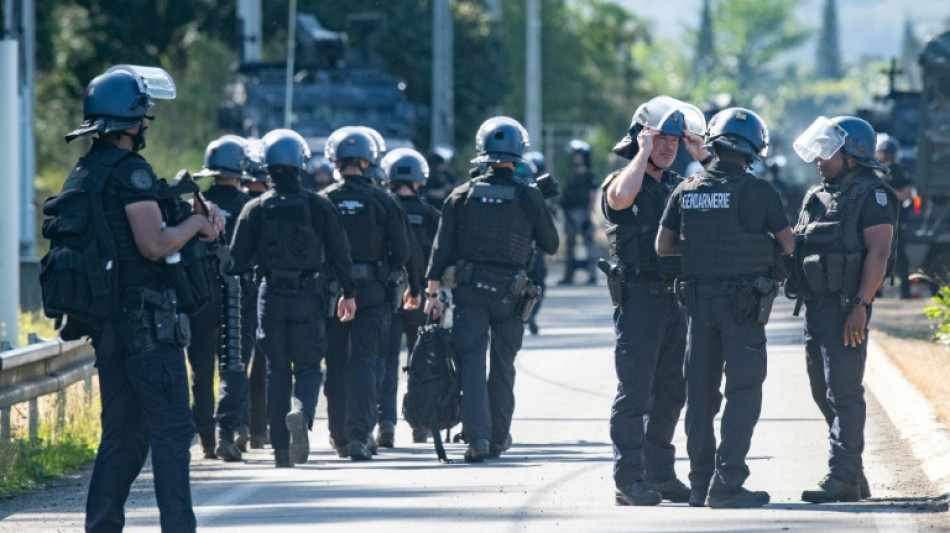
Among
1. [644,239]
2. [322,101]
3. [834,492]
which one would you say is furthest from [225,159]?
[322,101]

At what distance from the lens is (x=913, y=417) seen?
12.4 meters

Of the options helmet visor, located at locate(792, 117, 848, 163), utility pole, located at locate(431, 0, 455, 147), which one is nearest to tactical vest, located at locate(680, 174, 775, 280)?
helmet visor, located at locate(792, 117, 848, 163)

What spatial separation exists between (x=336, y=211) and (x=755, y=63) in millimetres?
165898

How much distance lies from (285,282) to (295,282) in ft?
0.20

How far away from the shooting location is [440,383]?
457 inches

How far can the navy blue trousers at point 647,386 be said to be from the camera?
9492 millimetres

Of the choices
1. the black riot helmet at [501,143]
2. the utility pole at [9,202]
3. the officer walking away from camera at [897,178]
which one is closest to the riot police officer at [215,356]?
the black riot helmet at [501,143]

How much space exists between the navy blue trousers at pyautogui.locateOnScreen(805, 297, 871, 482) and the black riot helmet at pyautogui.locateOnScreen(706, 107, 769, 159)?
860mm

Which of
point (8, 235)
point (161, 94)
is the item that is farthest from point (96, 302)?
point (8, 235)

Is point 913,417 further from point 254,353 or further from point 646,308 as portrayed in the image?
point 254,353

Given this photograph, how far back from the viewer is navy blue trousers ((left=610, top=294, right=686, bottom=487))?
31.1 ft

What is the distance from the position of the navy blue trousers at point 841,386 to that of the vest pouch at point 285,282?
123 inches

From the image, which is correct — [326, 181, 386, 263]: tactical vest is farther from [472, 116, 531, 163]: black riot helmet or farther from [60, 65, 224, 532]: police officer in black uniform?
[60, 65, 224, 532]: police officer in black uniform

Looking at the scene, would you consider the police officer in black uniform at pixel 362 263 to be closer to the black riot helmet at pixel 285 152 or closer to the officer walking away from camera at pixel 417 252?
the officer walking away from camera at pixel 417 252
